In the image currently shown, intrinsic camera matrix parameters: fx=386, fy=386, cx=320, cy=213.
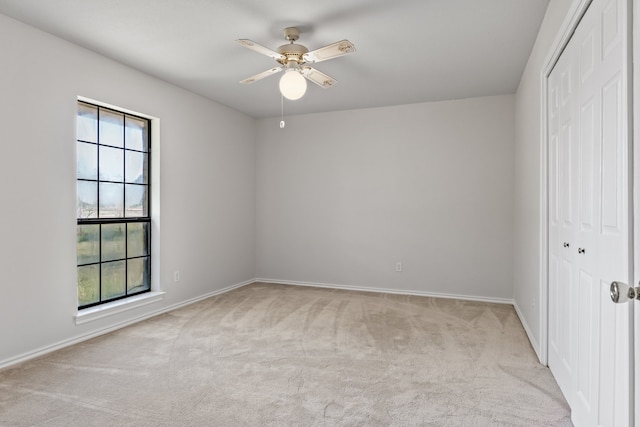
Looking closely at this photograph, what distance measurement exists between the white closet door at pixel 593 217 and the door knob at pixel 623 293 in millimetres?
79

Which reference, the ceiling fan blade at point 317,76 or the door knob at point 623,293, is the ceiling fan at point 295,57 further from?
the door knob at point 623,293

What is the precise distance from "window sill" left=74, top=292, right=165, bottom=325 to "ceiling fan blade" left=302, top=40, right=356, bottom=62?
9.43 feet

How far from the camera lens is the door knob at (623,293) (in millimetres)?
1273

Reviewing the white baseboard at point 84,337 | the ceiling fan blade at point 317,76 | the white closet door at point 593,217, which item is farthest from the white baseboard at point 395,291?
the ceiling fan blade at point 317,76

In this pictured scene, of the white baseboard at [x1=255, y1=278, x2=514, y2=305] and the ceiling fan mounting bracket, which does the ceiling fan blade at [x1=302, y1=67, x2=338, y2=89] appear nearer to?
the ceiling fan mounting bracket

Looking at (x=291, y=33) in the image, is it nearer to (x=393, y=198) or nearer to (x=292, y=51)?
(x=292, y=51)

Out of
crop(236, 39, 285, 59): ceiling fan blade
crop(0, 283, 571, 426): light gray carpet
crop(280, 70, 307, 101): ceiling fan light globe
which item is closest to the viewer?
crop(0, 283, 571, 426): light gray carpet

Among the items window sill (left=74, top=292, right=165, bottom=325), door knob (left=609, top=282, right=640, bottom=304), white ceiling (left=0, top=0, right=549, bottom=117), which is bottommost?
window sill (left=74, top=292, right=165, bottom=325)

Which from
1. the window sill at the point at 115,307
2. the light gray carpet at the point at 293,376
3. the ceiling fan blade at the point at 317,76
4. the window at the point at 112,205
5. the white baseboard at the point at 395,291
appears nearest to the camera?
the light gray carpet at the point at 293,376

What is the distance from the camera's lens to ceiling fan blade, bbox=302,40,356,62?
Answer: 266cm

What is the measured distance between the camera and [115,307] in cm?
367

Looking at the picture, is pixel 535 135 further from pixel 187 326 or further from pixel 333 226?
pixel 187 326

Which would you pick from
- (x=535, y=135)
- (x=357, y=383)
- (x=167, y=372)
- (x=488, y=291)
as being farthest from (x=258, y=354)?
(x=488, y=291)

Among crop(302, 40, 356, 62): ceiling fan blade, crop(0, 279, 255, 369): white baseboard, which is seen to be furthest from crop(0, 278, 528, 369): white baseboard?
crop(302, 40, 356, 62): ceiling fan blade
